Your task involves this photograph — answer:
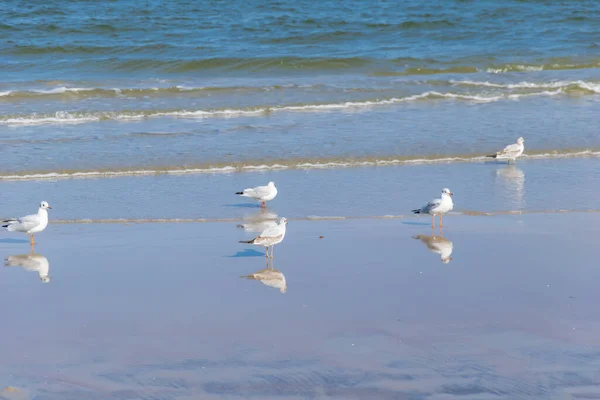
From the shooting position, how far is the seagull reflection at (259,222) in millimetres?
10617

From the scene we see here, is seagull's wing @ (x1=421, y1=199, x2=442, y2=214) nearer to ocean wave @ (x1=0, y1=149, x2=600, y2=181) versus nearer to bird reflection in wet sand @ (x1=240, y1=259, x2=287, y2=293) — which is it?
bird reflection in wet sand @ (x1=240, y1=259, x2=287, y2=293)

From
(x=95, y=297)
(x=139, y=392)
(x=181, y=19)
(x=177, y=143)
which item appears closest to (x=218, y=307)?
(x=95, y=297)

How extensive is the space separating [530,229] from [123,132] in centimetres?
789

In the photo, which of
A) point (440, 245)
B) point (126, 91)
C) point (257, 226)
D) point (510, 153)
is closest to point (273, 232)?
point (257, 226)

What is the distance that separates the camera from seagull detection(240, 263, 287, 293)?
832 cm

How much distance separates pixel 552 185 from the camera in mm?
12312

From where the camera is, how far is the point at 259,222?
11.0 m

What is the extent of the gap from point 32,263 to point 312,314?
122 inches

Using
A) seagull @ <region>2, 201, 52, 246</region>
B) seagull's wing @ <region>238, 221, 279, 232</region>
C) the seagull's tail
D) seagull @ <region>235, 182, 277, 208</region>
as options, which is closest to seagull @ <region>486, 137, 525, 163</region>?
seagull @ <region>235, 182, 277, 208</region>

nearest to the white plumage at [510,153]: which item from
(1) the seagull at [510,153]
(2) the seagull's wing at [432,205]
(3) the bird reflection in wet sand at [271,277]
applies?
(1) the seagull at [510,153]

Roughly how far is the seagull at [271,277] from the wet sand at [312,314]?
0.22 ft

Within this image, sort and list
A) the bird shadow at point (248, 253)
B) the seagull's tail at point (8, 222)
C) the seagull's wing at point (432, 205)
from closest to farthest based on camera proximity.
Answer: the bird shadow at point (248, 253) → the seagull's tail at point (8, 222) → the seagull's wing at point (432, 205)

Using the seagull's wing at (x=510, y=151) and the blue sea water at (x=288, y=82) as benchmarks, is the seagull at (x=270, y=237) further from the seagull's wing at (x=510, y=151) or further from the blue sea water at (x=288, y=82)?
the seagull's wing at (x=510, y=151)

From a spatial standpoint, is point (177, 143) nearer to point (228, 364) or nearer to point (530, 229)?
point (530, 229)
